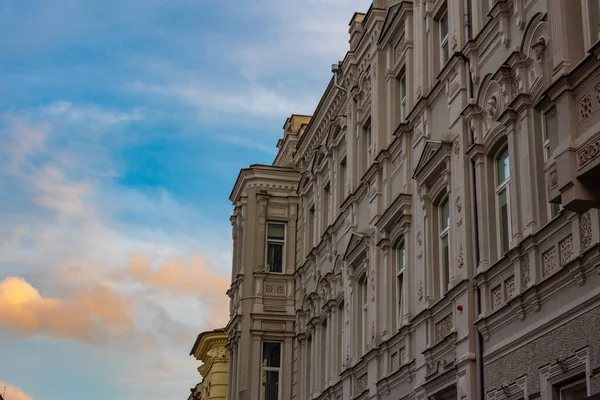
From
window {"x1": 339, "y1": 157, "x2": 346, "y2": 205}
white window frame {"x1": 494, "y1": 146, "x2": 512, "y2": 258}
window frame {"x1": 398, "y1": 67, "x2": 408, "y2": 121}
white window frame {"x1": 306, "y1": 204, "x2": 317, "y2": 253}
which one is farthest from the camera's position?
white window frame {"x1": 306, "y1": 204, "x2": 317, "y2": 253}

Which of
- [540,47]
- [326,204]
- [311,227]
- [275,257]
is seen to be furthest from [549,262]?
[275,257]

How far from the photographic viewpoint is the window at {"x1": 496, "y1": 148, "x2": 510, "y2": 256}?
19.8 metres

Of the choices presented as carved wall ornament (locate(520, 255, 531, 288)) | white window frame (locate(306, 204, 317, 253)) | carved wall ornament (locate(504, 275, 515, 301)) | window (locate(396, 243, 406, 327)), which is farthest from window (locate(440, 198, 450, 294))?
white window frame (locate(306, 204, 317, 253))

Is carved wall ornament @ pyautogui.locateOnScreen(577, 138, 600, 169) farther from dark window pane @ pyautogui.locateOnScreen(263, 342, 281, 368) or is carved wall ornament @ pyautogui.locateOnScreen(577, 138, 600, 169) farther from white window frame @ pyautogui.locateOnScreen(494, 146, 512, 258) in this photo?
dark window pane @ pyautogui.locateOnScreen(263, 342, 281, 368)

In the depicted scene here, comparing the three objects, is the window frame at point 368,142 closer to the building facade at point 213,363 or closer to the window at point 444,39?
the window at point 444,39

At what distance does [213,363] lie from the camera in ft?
174

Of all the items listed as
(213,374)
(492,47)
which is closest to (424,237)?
(492,47)

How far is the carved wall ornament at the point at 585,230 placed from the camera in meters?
16.2

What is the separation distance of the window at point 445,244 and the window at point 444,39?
3.33 metres

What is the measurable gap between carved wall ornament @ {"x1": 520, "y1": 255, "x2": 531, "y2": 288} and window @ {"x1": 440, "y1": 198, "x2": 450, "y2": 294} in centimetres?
425

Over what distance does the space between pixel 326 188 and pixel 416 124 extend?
34.0ft

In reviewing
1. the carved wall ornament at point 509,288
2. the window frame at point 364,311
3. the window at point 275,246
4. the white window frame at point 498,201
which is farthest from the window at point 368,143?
the carved wall ornament at point 509,288

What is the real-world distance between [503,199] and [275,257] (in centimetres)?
1919

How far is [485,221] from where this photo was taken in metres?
20.4
